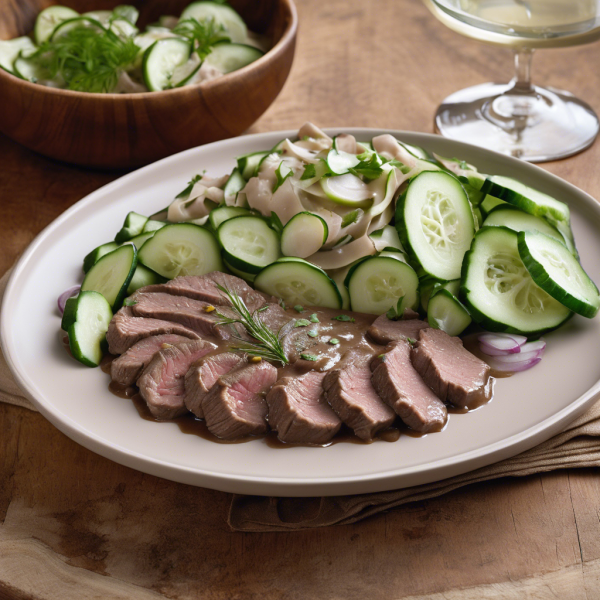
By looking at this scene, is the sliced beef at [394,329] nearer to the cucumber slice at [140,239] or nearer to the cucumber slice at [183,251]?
the cucumber slice at [183,251]

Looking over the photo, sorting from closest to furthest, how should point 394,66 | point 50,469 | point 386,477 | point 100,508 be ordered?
point 386,477, point 100,508, point 50,469, point 394,66

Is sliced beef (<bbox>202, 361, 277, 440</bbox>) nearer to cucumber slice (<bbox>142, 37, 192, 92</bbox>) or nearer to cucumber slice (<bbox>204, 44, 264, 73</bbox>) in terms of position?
cucumber slice (<bbox>142, 37, 192, 92</bbox>)

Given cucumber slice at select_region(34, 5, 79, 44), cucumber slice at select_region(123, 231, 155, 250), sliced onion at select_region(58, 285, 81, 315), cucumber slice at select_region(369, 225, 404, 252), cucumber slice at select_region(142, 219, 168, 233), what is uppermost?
cucumber slice at select_region(34, 5, 79, 44)

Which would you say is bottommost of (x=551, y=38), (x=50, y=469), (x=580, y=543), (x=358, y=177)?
(x=50, y=469)

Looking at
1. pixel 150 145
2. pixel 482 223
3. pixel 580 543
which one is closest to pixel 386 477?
pixel 580 543

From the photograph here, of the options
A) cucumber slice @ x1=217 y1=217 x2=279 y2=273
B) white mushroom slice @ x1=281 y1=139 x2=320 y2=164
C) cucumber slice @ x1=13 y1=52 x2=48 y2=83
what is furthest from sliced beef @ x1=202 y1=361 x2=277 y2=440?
cucumber slice @ x1=13 y1=52 x2=48 y2=83

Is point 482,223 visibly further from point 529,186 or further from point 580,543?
point 580,543

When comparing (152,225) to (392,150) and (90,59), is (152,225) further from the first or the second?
(90,59)
